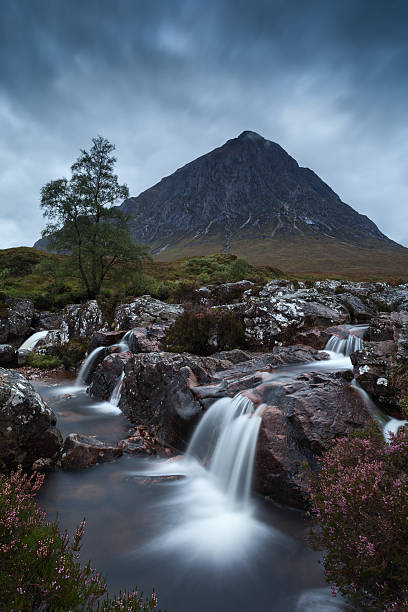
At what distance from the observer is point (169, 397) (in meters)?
9.84

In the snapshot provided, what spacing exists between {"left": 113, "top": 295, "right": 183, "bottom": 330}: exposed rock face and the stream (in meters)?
11.4

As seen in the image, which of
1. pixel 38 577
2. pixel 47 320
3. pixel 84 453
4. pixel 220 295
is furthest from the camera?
pixel 47 320

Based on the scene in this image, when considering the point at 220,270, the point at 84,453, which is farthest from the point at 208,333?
the point at 220,270

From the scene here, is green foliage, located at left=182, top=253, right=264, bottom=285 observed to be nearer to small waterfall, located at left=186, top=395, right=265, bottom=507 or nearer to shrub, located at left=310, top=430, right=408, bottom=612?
small waterfall, located at left=186, top=395, right=265, bottom=507

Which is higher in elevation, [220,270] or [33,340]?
[220,270]

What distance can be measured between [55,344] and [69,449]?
16066mm

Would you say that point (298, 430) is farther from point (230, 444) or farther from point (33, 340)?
point (33, 340)

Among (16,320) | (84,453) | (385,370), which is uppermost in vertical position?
(16,320)

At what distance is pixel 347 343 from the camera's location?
1221cm

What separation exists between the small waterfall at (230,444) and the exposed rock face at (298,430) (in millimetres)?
300

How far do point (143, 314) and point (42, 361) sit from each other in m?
7.22

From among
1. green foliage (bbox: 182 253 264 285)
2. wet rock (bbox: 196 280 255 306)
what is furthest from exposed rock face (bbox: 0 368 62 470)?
green foliage (bbox: 182 253 264 285)

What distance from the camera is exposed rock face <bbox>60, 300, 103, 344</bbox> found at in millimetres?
22281

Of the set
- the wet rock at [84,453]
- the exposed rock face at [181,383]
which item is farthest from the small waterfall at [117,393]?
the wet rock at [84,453]
